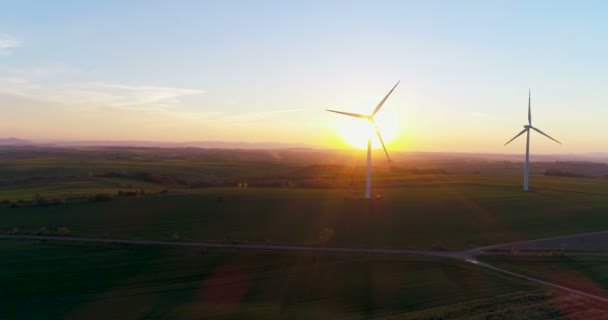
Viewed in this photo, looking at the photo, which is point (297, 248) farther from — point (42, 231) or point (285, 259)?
point (42, 231)

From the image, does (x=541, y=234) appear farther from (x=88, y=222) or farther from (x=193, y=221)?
(x=88, y=222)

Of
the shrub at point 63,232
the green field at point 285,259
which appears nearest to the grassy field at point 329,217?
the green field at point 285,259

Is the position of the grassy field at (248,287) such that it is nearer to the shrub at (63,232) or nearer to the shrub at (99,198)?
the shrub at (63,232)

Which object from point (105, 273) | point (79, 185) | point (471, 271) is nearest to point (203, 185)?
point (79, 185)

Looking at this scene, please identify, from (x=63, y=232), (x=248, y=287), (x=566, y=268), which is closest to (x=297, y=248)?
(x=248, y=287)

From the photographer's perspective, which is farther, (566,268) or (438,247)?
(438,247)

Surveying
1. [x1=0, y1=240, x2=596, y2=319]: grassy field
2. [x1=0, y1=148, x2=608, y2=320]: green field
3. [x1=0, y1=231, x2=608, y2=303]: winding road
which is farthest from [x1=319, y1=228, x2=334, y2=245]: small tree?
[x1=0, y1=240, x2=596, y2=319]: grassy field
